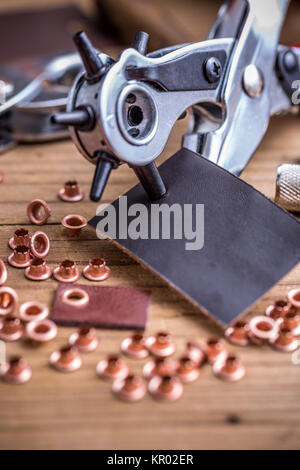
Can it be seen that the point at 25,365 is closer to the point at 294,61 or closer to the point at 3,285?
the point at 3,285

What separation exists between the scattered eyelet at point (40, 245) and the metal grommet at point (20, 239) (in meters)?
0.02

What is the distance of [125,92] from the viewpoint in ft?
2.26

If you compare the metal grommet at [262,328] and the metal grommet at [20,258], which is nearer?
the metal grommet at [262,328]

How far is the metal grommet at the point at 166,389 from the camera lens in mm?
617

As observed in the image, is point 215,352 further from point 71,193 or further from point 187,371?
point 71,193

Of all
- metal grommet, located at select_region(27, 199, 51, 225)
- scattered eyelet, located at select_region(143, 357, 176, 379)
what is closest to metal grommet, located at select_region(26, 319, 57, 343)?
scattered eyelet, located at select_region(143, 357, 176, 379)

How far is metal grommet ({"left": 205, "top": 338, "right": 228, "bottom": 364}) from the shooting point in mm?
659

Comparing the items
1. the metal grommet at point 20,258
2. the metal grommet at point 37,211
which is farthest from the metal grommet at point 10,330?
the metal grommet at point 37,211

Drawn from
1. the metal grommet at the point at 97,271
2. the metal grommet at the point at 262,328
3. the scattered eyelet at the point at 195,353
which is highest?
the metal grommet at the point at 97,271

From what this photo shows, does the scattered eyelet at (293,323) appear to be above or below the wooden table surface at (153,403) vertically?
above

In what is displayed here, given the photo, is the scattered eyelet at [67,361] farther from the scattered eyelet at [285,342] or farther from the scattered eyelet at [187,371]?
the scattered eyelet at [285,342]

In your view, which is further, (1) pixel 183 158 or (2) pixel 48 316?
(1) pixel 183 158
